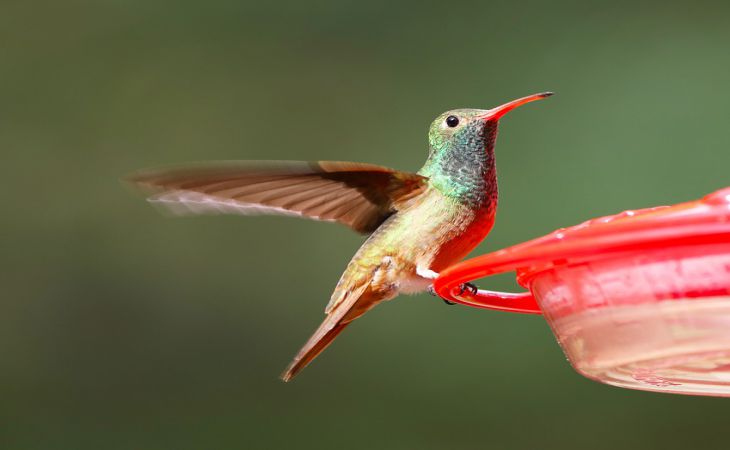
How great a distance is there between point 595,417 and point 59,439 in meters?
1.77

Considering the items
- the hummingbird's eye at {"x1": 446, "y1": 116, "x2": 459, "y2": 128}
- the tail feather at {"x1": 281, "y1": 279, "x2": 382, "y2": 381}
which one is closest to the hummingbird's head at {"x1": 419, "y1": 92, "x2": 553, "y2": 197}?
the hummingbird's eye at {"x1": 446, "y1": 116, "x2": 459, "y2": 128}

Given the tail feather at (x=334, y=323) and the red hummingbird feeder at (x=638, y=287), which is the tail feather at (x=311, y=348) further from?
the red hummingbird feeder at (x=638, y=287)

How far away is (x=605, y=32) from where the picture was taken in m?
3.36

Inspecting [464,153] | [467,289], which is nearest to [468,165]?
[464,153]

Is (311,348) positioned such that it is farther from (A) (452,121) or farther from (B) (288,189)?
(A) (452,121)

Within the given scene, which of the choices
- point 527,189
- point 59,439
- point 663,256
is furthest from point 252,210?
point 59,439

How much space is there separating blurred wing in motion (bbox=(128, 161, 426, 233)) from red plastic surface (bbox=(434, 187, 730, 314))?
1.03 ft

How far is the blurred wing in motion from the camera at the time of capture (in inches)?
54.4

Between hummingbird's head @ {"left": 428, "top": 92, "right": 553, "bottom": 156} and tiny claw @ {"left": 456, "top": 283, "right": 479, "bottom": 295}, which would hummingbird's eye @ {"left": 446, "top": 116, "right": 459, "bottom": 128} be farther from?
tiny claw @ {"left": 456, "top": 283, "right": 479, "bottom": 295}

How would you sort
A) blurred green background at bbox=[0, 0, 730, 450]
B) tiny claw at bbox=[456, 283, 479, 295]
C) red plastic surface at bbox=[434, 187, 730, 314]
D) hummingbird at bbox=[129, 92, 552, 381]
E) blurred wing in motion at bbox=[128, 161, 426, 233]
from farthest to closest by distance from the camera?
blurred green background at bbox=[0, 0, 730, 450] < hummingbird at bbox=[129, 92, 552, 381] < tiny claw at bbox=[456, 283, 479, 295] < blurred wing in motion at bbox=[128, 161, 426, 233] < red plastic surface at bbox=[434, 187, 730, 314]

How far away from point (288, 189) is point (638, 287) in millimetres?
672

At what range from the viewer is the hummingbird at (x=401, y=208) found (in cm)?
169

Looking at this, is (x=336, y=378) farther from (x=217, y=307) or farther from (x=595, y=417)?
(x=595, y=417)

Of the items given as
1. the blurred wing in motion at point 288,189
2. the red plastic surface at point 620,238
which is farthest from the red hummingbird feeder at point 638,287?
the blurred wing in motion at point 288,189
